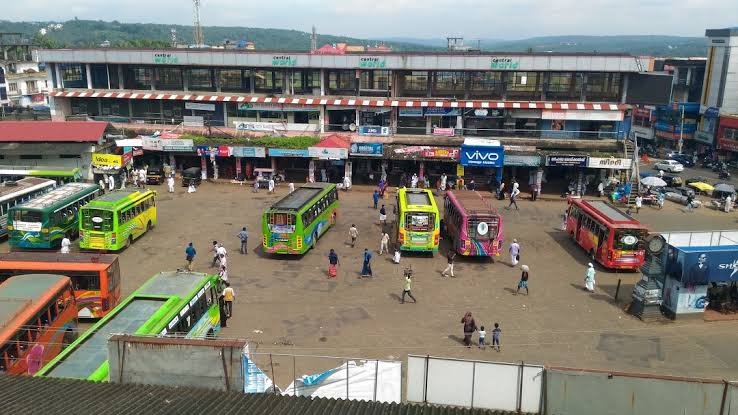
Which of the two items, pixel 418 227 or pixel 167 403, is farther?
pixel 418 227

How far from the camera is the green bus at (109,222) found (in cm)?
2608

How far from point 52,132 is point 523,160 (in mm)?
32322

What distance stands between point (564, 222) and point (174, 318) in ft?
76.8

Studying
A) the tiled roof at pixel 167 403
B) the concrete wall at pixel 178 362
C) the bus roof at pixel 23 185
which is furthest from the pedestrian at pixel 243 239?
the tiled roof at pixel 167 403

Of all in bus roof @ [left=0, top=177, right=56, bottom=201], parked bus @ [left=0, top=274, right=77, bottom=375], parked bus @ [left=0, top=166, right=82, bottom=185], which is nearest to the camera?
parked bus @ [left=0, top=274, right=77, bottom=375]

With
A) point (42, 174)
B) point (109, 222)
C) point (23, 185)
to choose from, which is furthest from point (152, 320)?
point (42, 174)

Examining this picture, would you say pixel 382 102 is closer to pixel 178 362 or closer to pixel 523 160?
pixel 523 160

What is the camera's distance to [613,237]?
25656 millimetres

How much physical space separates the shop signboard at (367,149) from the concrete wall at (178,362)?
31293mm

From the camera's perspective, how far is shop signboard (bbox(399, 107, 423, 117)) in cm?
4662

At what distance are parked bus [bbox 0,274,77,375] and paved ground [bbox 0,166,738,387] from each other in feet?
15.8

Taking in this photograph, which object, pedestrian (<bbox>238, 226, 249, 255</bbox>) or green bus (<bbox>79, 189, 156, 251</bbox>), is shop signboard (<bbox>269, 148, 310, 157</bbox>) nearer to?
green bus (<bbox>79, 189, 156, 251</bbox>)

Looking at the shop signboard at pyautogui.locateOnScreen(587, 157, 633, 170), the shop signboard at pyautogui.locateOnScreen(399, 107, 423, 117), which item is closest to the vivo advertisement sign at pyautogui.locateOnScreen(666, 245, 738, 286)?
the shop signboard at pyautogui.locateOnScreen(587, 157, 633, 170)

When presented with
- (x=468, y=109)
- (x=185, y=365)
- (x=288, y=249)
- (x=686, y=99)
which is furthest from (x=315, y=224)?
(x=686, y=99)
